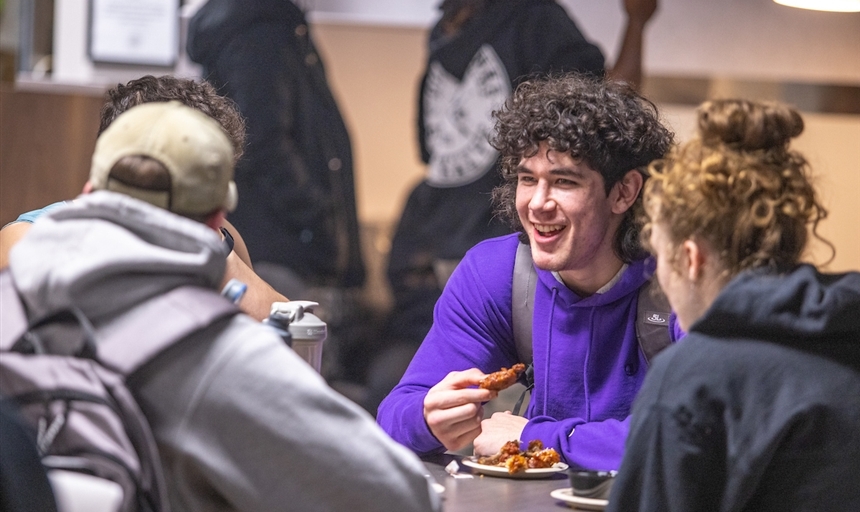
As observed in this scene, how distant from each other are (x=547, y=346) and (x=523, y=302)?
0.12 m

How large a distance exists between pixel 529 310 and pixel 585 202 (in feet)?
0.89

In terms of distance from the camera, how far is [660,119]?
8.32ft

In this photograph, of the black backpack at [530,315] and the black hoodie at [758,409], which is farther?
the black backpack at [530,315]

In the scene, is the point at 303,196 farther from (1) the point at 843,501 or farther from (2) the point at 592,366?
(1) the point at 843,501

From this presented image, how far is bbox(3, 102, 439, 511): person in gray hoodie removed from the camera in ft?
4.02

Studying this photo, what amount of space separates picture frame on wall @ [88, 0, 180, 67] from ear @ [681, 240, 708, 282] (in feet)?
11.7

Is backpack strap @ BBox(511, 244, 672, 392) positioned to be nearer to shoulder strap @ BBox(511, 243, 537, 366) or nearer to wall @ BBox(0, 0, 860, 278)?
shoulder strap @ BBox(511, 243, 537, 366)

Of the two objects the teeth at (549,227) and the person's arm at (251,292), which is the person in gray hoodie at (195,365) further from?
the teeth at (549,227)

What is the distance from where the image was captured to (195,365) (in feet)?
4.02

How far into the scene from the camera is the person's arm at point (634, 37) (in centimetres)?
438

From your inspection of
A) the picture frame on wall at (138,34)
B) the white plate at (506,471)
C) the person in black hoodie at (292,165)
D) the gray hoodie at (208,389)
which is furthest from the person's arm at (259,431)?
the picture frame on wall at (138,34)

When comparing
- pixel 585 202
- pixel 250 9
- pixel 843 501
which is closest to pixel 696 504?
pixel 843 501

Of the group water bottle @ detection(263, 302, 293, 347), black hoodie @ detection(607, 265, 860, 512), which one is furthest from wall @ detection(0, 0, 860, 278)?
black hoodie @ detection(607, 265, 860, 512)

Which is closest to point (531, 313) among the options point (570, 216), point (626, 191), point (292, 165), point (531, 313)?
point (531, 313)
